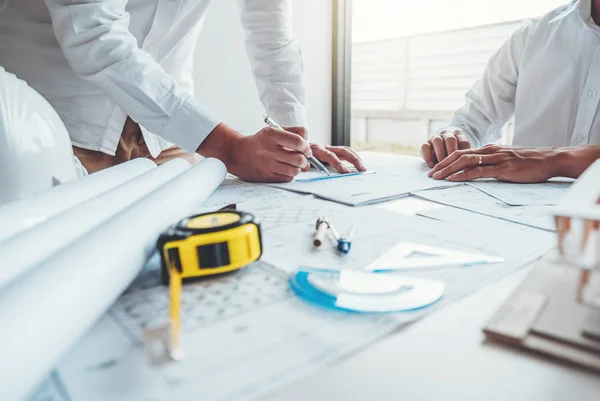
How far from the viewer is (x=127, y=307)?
33cm

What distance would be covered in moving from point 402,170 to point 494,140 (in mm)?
579

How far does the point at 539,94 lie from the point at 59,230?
46.4 inches

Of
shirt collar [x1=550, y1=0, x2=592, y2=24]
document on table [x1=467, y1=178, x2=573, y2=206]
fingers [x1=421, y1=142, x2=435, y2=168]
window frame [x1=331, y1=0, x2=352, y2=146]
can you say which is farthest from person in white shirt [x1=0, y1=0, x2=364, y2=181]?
window frame [x1=331, y1=0, x2=352, y2=146]

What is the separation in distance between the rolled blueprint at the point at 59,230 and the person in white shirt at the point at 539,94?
1.85ft

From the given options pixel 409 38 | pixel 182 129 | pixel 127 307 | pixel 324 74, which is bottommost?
pixel 127 307

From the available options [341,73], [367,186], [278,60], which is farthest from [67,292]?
[341,73]

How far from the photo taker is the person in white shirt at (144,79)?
29.7 inches

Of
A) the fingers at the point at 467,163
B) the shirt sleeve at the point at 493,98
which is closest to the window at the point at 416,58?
the shirt sleeve at the point at 493,98

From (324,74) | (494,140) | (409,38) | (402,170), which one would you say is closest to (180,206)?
(402,170)

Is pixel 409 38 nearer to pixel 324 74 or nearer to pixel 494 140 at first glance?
pixel 324 74

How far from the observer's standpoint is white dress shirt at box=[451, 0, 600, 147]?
1.06 m

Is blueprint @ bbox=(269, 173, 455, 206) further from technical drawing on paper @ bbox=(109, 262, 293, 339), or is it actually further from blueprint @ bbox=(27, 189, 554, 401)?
technical drawing on paper @ bbox=(109, 262, 293, 339)

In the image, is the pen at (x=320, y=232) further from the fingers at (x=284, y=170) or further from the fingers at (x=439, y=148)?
the fingers at (x=439, y=148)

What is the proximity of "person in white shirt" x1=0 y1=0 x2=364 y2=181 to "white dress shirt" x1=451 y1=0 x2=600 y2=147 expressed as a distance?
538 mm
